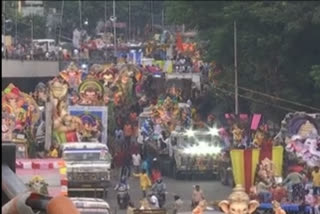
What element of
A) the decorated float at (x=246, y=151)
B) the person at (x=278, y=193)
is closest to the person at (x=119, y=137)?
the decorated float at (x=246, y=151)

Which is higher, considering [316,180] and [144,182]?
[316,180]

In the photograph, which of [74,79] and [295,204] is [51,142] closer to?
[295,204]

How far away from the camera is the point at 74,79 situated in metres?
18.3

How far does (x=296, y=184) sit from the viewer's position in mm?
9188

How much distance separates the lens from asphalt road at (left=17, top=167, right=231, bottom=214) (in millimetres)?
8523

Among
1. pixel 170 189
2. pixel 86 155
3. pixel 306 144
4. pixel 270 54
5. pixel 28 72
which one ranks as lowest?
pixel 170 189

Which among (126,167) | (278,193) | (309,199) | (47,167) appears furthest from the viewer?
(126,167)

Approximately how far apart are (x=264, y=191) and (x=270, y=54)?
2.50 meters

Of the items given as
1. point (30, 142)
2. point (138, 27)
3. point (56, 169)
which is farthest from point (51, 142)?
point (138, 27)

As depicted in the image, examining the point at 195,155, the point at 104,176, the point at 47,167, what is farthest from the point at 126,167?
the point at 47,167

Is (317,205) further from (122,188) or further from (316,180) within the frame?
(122,188)

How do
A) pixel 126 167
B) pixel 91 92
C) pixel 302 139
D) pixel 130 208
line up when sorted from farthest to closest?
pixel 91 92, pixel 126 167, pixel 302 139, pixel 130 208

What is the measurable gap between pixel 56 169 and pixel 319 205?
2.08m

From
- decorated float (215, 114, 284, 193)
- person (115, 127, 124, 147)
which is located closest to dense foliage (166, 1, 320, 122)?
decorated float (215, 114, 284, 193)
